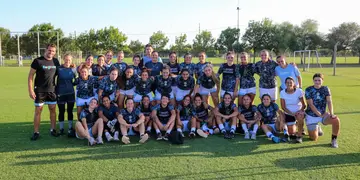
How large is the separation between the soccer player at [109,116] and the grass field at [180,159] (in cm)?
50

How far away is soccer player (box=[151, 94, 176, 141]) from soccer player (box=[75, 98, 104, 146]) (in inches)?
46.6

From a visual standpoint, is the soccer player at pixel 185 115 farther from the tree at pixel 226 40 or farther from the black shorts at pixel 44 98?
the tree at pixel 226 40

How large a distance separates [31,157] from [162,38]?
165 ft

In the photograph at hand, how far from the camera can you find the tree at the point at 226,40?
5412 cm

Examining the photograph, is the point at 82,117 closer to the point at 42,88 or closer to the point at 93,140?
the point at 93,140

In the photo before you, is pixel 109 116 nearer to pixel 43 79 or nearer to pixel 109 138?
pixel 109 138

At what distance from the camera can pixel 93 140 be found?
5.57m

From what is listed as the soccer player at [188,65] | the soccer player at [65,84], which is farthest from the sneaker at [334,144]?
the soccer player at [65,84]

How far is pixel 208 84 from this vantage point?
23.7ft

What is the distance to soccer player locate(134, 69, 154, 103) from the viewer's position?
6875 millimetres

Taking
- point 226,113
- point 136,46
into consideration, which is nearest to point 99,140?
point 226,113

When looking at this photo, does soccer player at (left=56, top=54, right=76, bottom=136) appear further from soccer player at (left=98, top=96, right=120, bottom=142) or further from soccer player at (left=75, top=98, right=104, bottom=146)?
soccer player at (left=98, top=96, right=120, bottom=142)

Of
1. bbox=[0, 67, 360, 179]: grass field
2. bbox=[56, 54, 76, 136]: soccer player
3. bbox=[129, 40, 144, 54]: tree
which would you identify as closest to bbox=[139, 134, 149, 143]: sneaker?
bbox=[0, 67, 360, 179]: grass field

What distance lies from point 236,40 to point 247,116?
4920cm
